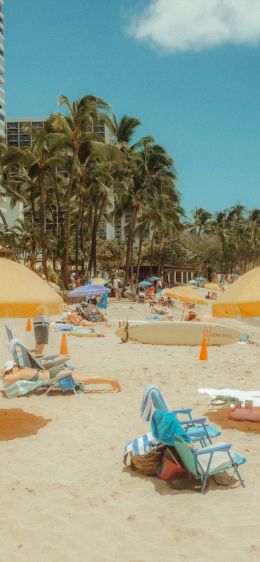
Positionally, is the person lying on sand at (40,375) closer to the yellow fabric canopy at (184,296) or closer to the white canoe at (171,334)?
the white canoe at (171,334)

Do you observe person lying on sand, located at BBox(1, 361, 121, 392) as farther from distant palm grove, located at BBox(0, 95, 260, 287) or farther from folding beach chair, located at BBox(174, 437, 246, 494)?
distant palm grove, located at BBox(0, 95, 260, 287)

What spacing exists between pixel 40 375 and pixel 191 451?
470cm

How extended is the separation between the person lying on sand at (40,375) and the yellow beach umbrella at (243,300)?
3.55 meters

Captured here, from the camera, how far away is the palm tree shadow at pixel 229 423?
7.55 metres

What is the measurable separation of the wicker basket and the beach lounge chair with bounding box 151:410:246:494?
36 cm

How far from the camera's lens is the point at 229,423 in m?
7.79

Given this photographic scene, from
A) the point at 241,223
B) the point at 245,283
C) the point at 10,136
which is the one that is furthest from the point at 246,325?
the point at 10,136

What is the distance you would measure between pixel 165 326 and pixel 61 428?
28.7 ft

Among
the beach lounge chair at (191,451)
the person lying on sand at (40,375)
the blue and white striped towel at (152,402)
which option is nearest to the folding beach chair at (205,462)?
the beach lounge chair at (191,451)

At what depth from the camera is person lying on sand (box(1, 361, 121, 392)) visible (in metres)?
9.51

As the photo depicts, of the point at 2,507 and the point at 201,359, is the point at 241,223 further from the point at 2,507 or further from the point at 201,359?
the point at 2,507

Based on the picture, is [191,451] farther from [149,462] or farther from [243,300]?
[243,300]

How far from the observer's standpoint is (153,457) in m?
5.91

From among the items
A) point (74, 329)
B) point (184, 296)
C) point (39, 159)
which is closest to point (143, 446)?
point (74, 329)
